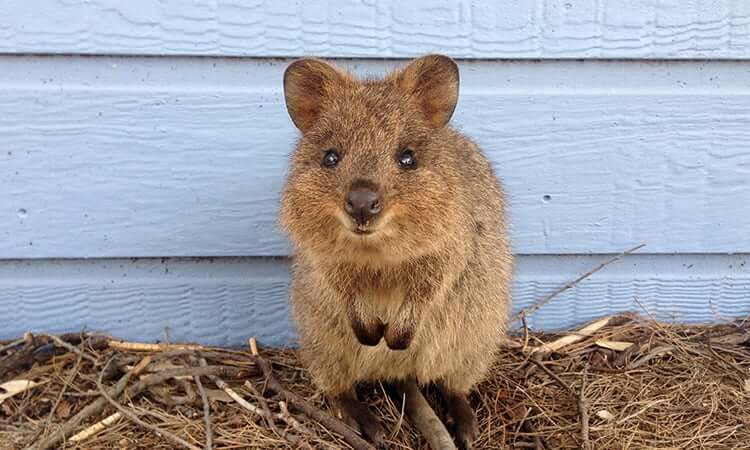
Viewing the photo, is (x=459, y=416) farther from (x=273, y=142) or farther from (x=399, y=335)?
(x=273, y=142)

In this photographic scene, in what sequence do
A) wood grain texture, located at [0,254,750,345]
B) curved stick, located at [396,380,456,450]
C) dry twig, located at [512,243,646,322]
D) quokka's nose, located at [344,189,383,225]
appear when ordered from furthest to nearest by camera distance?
dry twig, located at [512,243,646,322] → wood grain texture, located at [0,254,750,345] → curved stick, located at [396,380,456,450] → quokka's nose, located at [344,189,383,225]

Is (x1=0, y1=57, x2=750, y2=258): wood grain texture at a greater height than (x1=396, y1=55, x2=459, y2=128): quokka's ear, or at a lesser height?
lesser

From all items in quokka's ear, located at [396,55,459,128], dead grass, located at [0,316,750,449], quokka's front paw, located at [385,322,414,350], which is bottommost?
dead grass, located at [0,316,750,449]

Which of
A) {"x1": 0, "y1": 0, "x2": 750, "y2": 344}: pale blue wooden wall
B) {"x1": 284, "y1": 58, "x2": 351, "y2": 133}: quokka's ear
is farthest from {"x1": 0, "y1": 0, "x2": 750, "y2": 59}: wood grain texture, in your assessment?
{"x1": 284, "y1": 58, "x2": 351, "y2": 133}: quokka's ear

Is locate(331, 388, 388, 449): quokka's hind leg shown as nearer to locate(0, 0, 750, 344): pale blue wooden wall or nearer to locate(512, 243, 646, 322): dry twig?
locate(0, 0, 750, 344): pale blue wooden wall

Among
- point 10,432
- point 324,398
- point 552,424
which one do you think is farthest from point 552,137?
point 10,432
